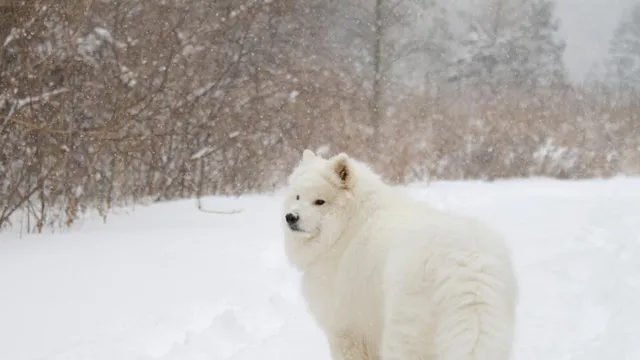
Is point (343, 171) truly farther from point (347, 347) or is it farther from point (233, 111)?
point (233, 111)

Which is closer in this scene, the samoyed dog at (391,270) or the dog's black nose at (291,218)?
the samoyed dog at (391,270)

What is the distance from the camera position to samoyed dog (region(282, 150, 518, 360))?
2623mm

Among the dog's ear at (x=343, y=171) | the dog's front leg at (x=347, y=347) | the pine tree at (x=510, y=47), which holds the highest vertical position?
the pine tree at (x=510, y=47)

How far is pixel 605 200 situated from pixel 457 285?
9.36 m

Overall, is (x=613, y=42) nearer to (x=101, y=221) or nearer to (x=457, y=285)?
(x=101, y=221)

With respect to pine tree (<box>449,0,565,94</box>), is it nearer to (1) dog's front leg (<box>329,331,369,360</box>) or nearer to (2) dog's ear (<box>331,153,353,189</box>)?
(2) dog's ear (<box>331,153,353,189</box>)

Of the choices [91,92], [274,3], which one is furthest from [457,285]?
[274,3]

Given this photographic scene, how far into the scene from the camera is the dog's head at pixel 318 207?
4.11m

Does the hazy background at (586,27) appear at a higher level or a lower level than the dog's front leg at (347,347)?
higher

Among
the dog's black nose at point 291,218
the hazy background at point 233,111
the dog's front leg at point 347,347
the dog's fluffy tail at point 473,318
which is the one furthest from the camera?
the hazy background at point 233,111

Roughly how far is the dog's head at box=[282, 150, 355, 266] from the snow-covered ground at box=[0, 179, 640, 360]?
1.15 m

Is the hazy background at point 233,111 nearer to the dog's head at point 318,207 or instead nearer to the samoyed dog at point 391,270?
the dog's head at point 318,207

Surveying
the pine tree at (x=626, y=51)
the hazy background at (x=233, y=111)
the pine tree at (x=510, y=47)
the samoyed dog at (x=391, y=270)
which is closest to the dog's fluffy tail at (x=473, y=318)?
the samoyed dog at (x=391, y=270)

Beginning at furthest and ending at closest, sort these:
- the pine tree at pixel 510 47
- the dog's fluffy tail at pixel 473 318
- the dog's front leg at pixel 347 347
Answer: the pine tree at pixel 510 47
the dog's front leg at pixel 347 347
the dog's fluffy tail at pixel 473 318
